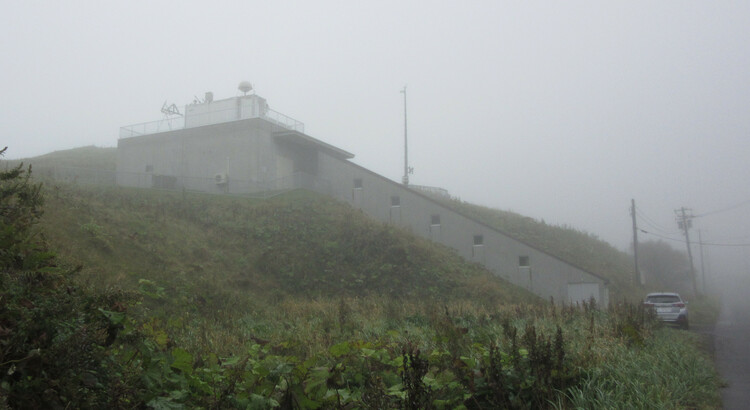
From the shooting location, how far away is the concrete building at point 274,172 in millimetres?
28766

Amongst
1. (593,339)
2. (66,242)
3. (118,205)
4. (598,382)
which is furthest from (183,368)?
(118,205)

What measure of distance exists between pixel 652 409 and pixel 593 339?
6.93 ft

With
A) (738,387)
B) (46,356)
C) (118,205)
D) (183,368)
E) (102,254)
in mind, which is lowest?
(738,387)

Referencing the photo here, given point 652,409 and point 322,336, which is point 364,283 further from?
point 652,409

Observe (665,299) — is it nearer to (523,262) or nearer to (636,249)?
(523,262)

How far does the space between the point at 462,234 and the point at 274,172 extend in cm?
1371

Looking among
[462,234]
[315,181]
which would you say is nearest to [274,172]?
[315,181]

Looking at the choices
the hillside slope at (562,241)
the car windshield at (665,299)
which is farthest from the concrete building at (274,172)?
the car windshield at (665,299)

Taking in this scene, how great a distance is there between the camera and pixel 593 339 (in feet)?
24.7

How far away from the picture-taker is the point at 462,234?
29.7 metres

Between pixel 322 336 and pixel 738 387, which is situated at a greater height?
pixel 322 336

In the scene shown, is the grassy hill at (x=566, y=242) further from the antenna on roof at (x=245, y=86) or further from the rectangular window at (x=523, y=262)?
the antenna on roof at (x=245, y=86)

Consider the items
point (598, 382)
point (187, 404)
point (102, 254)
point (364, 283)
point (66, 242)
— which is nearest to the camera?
point (187, 404)

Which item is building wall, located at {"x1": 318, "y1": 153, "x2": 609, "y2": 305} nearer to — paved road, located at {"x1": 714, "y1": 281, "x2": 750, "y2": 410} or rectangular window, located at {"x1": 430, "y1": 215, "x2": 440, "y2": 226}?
rectangular window, located at {"x1": 430, "y1": 215, "x2": 440, "y2": 226}
